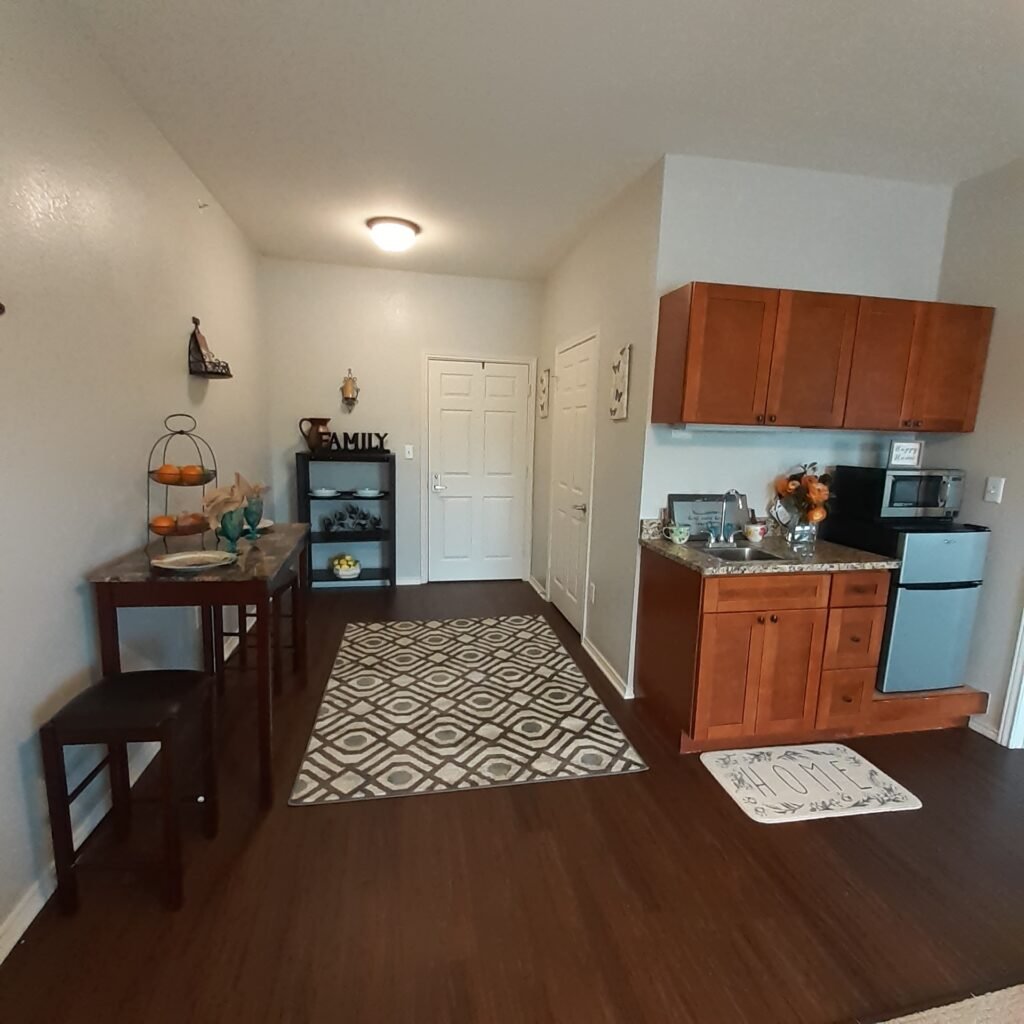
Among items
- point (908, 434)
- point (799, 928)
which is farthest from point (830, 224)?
point (799, 928)

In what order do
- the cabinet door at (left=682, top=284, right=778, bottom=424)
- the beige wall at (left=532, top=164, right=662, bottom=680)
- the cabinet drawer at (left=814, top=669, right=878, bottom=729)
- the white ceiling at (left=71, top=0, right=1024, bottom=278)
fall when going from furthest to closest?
the beige wall at (left=532, top=164, right=662, bottom=680)
the cabinet drawer at (left=814, top=669, right=878, bottom=729)
the cabinet door at (left=682, top=284, right=778, bottom=424)
the white ceiling at (left=71, top=0, right=1024, bottom=278)

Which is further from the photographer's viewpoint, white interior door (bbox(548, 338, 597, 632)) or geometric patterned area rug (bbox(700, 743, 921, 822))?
white interior door (bbox(548, 338, 597, 632))

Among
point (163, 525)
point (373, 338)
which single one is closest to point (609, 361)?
point (373, 338)

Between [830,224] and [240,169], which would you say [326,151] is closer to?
[240,169]

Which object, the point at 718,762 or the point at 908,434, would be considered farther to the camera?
the point at 908,434

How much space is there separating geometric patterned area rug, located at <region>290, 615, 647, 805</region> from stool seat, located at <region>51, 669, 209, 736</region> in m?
0.71

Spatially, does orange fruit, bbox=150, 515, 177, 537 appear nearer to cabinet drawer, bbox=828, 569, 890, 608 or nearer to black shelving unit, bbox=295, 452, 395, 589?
black shelving unit, bbox=295, 452, 395, 589

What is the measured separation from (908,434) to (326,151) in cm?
348

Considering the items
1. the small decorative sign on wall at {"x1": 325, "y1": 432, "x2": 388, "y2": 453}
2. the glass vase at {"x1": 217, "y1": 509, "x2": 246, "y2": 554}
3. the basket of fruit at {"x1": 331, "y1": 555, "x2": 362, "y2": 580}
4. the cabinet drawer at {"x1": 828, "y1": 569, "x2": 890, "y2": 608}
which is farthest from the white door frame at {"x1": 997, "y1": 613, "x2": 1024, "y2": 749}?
the basket of fruit at {"x1": 331, "y1": 555, "x2": 362, "y2": 580}

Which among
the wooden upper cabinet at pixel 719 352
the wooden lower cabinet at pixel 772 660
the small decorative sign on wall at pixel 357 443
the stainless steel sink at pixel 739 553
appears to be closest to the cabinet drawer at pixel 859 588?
the wooden lower cabinet at pixel 772 660

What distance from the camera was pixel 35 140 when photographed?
1.58 m

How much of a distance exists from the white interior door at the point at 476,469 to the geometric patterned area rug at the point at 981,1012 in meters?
4.01

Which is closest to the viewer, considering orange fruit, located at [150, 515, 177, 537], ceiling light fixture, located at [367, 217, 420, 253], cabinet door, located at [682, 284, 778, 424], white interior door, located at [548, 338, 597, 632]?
orange fruit, located at [150, 515, 177, 537]

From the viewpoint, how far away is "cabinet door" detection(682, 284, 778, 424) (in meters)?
2.41
